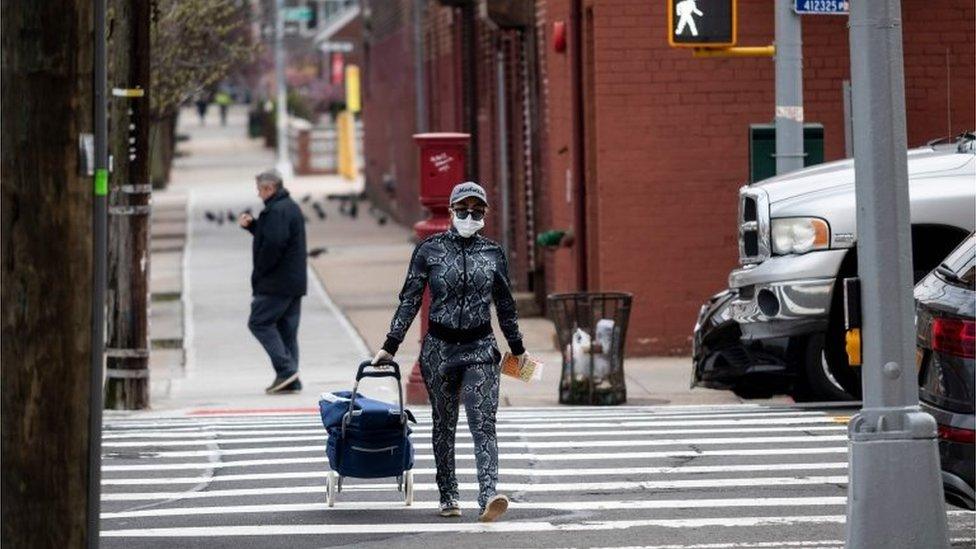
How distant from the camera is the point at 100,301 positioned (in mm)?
6945

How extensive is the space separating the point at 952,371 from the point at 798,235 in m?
5.54

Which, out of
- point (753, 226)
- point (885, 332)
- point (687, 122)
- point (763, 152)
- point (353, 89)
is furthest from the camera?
point (353, 89)

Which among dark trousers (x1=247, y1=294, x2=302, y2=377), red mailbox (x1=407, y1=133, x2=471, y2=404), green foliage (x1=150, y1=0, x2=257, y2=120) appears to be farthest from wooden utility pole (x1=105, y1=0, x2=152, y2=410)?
green foliage (x1=150, y1=0, x2=257, y2=120)

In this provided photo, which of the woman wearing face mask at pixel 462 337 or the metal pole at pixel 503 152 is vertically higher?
→ the metal pole at pixel 503 152

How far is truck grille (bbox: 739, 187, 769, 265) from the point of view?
13859mm

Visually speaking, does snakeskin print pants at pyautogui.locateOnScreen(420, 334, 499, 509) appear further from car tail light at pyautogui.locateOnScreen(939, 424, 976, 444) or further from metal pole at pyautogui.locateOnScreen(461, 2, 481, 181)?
metal pole at pyautogui.locateOnScreen(461, 2, 481, 181)

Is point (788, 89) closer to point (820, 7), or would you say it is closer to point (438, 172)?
point (820, 7)

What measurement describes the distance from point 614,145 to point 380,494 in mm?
7919

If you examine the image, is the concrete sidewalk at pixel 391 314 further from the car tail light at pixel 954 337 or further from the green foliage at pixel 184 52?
the car tail light at pixel 954 337

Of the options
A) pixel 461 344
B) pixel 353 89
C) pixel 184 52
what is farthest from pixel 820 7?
pixel 353 89

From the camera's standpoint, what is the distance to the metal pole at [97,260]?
6945 mm

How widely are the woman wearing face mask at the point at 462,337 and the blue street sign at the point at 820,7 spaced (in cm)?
581

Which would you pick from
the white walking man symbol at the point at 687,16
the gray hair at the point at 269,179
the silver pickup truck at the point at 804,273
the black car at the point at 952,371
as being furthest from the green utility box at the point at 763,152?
the black car at the point at 952,371

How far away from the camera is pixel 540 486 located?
1105 cm
